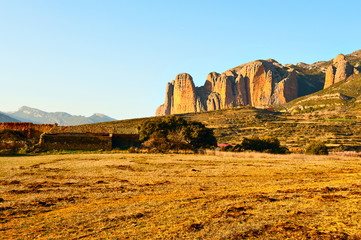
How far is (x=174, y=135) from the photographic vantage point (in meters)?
40.4

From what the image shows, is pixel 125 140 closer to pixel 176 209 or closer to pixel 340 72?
pixel 176 209

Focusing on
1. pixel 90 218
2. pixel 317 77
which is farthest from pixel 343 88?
pixel 90 218

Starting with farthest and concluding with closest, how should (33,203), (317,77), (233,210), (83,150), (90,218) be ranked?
1. (317,77)
2. (83,150)
3. (33,203)
4. (233,210)
5. (90,218)

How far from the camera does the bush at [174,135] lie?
3969 cm

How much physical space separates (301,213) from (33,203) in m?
8.94

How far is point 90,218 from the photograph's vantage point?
831 centimetres

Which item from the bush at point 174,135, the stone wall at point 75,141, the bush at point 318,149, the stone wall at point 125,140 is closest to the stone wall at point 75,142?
the stone wall at point 75,141

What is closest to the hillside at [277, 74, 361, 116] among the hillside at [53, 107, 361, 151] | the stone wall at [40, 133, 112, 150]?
the hillside at [53, 107, 361, 151]

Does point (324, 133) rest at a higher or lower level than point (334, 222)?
higher

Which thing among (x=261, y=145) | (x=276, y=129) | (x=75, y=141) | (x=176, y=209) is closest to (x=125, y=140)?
(x=75, y=141)

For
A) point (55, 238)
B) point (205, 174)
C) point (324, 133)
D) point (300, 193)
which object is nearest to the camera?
point (55, 238)

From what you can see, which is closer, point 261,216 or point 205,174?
point 261,216

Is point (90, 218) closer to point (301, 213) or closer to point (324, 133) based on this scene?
point (301, 213)

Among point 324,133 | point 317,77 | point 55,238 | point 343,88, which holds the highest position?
point 317,77
